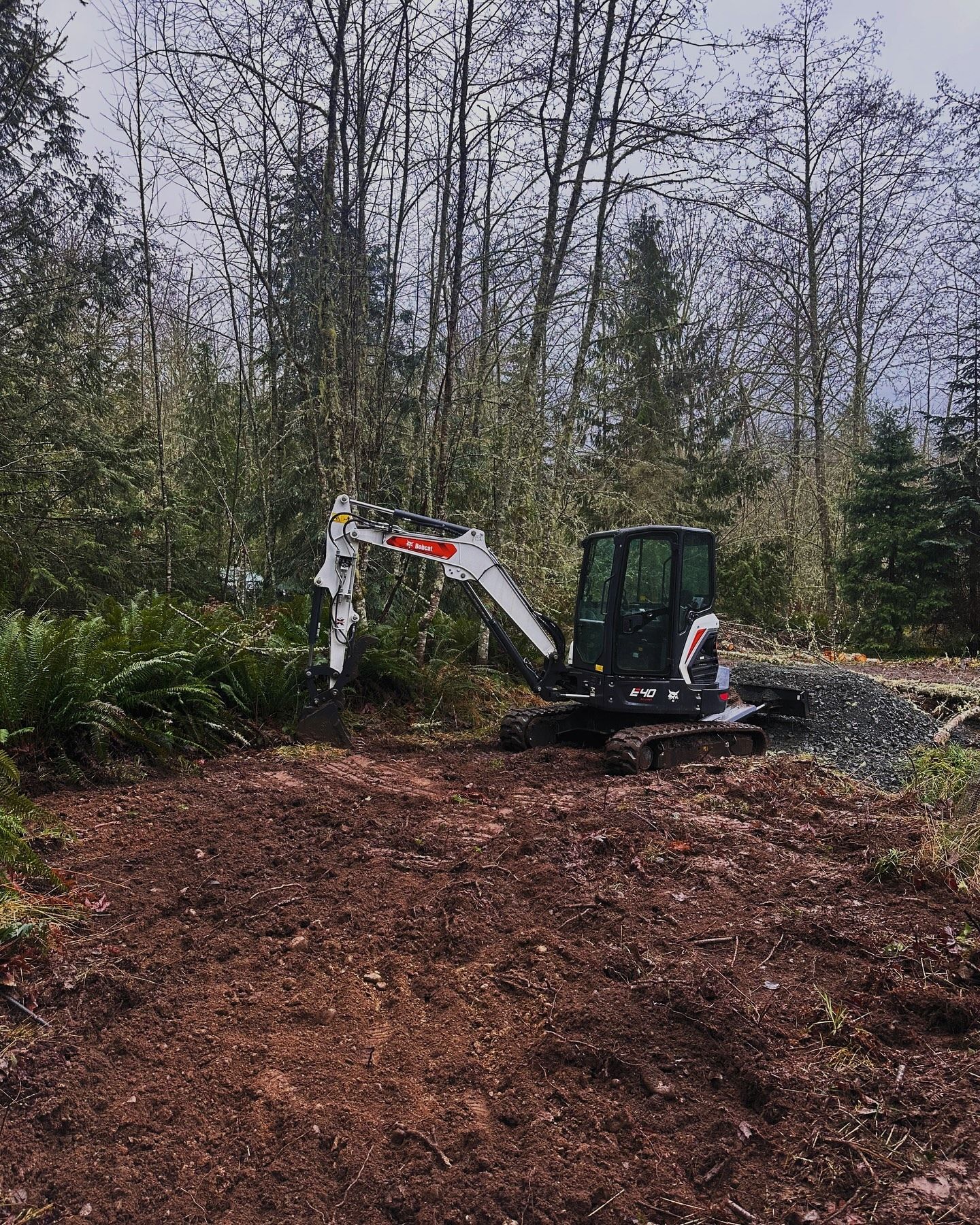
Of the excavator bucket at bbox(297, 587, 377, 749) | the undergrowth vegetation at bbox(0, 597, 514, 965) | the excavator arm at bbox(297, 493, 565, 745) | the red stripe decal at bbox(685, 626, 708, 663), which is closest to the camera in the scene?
the undergrowth vegetation at bbox(0, 597, 514, 965)

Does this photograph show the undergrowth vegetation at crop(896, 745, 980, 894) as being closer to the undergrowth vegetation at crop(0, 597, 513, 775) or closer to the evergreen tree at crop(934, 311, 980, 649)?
the undergrowth vegetation at crop(0, 597, 513, 775)

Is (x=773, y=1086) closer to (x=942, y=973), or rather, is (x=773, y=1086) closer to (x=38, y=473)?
(x=942, y=973)

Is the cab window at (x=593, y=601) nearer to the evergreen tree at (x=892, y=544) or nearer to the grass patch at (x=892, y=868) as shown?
the grass patch at (x=892, y=868)

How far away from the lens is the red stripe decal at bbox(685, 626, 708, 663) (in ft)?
23.0

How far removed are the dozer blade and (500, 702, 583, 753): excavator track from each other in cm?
141

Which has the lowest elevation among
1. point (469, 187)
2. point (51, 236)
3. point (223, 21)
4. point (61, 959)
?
point (61, 959)

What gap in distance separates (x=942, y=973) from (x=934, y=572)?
14584 mm

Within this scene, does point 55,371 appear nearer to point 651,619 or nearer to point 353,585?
point 353,585

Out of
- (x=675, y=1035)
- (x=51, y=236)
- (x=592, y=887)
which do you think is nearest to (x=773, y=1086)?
(x=675, y=1035)

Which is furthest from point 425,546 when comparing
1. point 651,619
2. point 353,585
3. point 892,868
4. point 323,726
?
point 892,868

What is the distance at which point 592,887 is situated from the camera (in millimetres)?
3854

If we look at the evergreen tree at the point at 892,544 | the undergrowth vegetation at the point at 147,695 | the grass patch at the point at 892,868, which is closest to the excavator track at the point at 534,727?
the undergrowth vegetation at the point at 147,695

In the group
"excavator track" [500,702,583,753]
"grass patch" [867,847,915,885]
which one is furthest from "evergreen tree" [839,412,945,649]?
"grass patch" [867,847,915,885]

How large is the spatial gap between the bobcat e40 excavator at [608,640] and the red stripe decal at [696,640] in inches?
0.4
